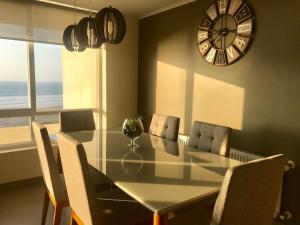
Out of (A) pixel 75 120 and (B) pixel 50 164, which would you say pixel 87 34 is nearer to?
(B) pixel 50 164

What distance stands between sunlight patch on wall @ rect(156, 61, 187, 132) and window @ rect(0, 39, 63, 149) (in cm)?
153

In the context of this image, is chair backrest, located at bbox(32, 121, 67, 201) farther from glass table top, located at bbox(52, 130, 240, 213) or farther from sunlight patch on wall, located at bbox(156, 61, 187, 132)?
sunlight patch on wall, located at bbox(156, 61, 187, 132)

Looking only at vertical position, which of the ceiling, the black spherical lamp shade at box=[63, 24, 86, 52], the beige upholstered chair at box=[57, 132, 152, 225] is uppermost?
the ceiling

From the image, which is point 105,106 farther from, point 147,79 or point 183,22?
point 183,22

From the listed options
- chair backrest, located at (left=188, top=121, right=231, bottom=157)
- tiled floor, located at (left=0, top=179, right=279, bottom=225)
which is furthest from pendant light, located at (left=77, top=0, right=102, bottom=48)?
tiled floor, located at (left=0, top=179, right=279, bottom=225)

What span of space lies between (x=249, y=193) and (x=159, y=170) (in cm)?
61

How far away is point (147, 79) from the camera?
12.8ft

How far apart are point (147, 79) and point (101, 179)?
2.04 metres

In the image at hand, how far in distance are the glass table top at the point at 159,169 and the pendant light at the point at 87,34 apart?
3.01ft

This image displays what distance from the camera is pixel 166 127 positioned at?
278cm

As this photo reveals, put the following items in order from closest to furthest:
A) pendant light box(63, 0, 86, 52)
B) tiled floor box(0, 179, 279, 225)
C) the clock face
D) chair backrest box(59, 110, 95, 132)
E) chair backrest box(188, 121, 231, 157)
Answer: chair backrest box(188, 121, 231, 157) < pendant light box(63, 0, 86, 52) < tiled floor box(0, 179, 279, 225) < the clock face < chair backrest box(59, 110, 95, 132)

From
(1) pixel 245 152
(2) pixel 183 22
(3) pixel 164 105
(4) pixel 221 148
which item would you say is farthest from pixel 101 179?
(2) pixel 183 22

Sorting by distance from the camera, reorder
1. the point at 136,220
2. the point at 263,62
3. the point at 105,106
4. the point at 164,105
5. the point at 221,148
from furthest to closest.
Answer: the point at 105,106 < the point at 164,105 < the point at 263,62 < the point at 221,148 < the point at 136,220

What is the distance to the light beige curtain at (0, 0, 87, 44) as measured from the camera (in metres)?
2.99
